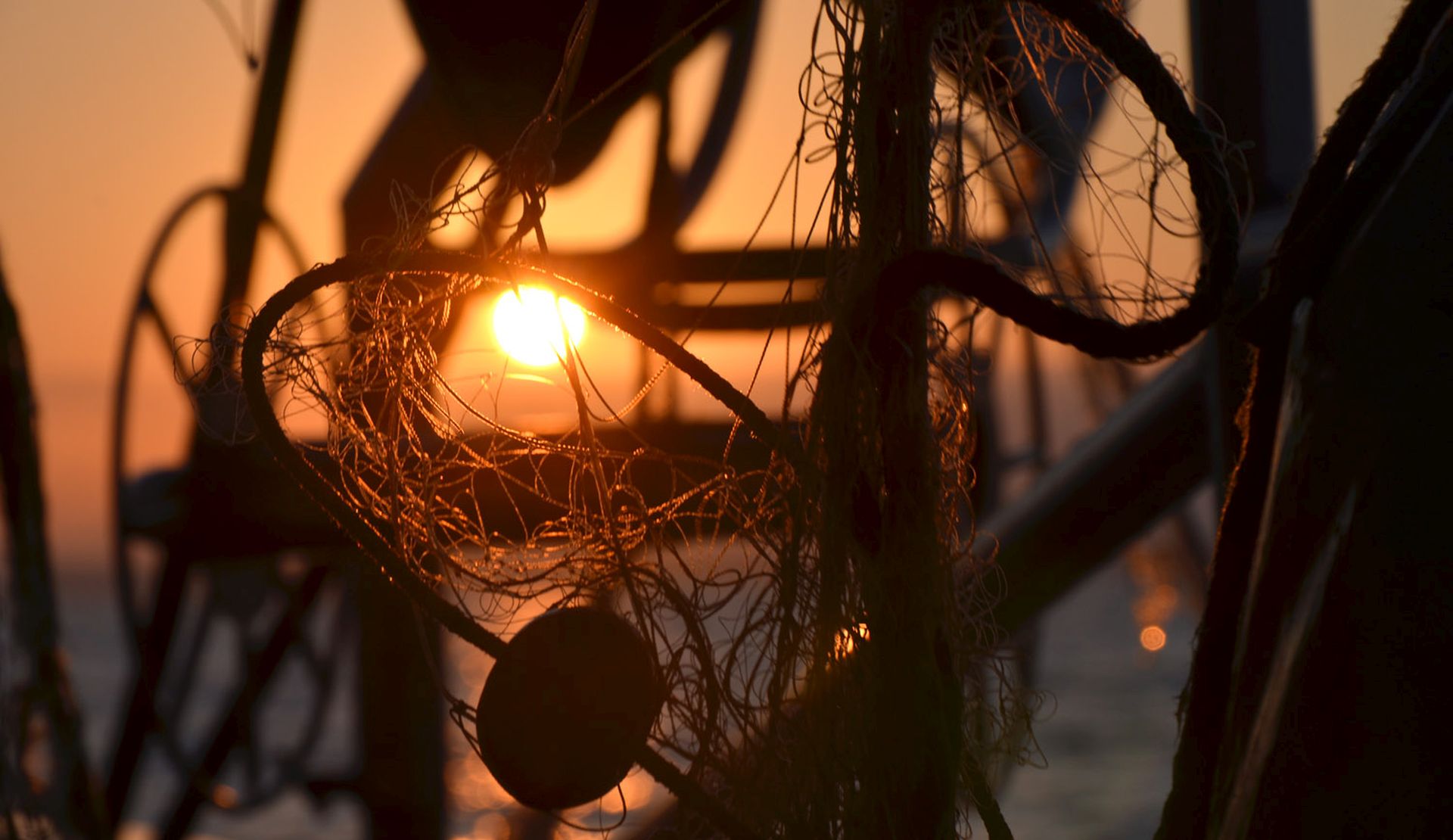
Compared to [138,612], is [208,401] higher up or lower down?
higher up

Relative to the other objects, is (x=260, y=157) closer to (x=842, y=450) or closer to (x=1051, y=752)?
(x=842, y=450)

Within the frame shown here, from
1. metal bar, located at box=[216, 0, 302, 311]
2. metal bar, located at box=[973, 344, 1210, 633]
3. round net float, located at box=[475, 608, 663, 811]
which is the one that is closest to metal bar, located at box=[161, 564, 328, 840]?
metal bar, located at box=[216, 0, 302, 311]

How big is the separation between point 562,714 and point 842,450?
24cm

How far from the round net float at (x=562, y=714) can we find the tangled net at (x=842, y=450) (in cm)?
2

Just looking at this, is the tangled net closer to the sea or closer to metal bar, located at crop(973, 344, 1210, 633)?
metal bar, located at crop(973, 344, 1210, 633)

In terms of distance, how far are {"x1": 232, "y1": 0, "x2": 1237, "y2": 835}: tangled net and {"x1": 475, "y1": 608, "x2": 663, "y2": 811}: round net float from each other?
2 centimetres

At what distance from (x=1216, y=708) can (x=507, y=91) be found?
5.75ft

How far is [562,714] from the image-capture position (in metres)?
0.82

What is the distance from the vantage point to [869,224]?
2.50ft

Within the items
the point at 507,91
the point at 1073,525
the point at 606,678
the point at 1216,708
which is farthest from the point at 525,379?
the point at 1073,525

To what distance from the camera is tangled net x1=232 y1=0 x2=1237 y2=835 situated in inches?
29.5

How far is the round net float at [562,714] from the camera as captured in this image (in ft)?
2.67

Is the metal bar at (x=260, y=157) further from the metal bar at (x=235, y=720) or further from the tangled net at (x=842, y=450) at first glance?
the tangled net at (x=842, y=450)

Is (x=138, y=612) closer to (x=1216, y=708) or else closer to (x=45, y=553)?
(x=45, y=553)
